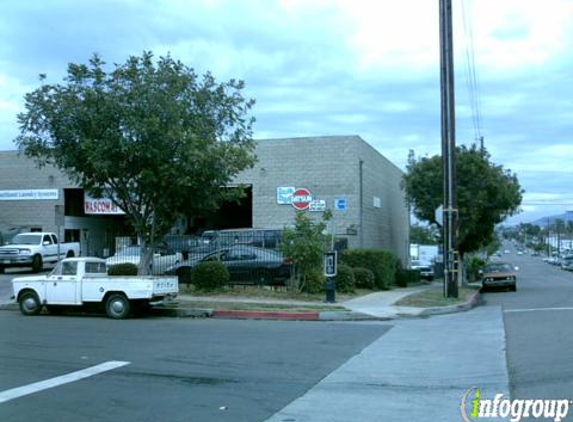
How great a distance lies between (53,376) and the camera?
933cm

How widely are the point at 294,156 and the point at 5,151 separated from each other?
59.4 ft

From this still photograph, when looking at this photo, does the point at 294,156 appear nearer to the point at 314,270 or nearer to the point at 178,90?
the point at 314,270

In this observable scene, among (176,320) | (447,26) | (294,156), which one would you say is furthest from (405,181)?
(176,320)

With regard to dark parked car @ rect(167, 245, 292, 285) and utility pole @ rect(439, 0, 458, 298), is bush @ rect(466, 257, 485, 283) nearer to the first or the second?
utility pole @ rect(439, 0, 458, 298)

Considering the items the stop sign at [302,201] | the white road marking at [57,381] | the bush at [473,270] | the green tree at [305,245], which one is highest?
the stop sign at [302,201]

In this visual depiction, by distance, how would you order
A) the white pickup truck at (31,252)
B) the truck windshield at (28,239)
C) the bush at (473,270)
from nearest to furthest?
1. the white pickup truck at (31,252)
2. the truck windshield at (28,239)
3. the bush at (473,270)

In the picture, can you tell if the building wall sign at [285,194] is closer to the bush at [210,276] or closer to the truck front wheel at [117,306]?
the bush at [210,276]

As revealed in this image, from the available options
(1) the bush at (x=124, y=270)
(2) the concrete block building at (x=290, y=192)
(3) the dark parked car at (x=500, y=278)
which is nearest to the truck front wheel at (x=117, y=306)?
(1) the bush at (x=124, y=270)

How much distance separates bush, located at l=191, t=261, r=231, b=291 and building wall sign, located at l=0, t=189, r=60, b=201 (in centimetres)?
1930

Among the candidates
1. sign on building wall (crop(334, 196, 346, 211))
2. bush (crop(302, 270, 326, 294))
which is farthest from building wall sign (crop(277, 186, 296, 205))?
bush (crop(302, 270, 326, 294))

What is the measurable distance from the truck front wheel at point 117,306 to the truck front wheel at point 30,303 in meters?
2.00

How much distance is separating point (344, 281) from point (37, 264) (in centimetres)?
1578

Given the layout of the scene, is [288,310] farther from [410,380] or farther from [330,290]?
[410,380]

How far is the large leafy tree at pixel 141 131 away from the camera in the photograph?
17.6 meters
